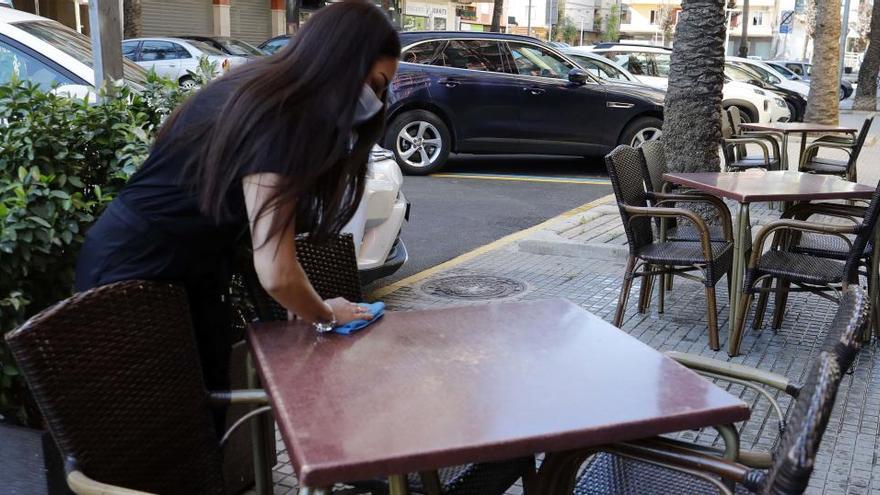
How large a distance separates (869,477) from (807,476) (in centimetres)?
211

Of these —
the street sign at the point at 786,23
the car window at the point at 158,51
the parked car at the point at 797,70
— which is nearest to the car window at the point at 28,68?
the car window at the point at 158,51

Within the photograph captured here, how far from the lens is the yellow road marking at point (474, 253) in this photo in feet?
A: 19.7

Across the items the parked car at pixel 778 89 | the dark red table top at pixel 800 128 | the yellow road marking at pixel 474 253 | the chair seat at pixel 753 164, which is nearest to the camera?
the yellow road marking at pixel 474 253

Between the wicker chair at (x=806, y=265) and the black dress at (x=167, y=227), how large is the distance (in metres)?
3.03

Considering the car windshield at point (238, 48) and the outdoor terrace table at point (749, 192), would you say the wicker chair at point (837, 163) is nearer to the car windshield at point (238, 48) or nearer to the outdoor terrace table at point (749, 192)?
the outdoor terrace table at point (749, 192)

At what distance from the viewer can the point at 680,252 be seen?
4.95 metres

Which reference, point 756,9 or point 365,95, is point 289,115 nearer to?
point 365,95

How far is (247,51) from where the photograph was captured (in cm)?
1619

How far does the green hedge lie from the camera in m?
2.51

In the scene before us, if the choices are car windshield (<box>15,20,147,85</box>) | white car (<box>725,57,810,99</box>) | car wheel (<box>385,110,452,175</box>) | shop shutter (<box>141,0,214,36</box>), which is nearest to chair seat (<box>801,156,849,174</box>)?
car wheel (<box>385,110,452,175</box>)

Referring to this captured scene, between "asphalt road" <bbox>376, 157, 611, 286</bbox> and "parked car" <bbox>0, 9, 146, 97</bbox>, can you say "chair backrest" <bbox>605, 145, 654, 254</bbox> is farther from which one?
"parked car" <bbox>0, 9, 146, 97</bbox>

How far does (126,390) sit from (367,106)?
901 mm

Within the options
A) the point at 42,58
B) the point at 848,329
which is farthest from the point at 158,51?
the point at 848,329

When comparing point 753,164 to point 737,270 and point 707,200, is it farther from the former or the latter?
point 737,270
